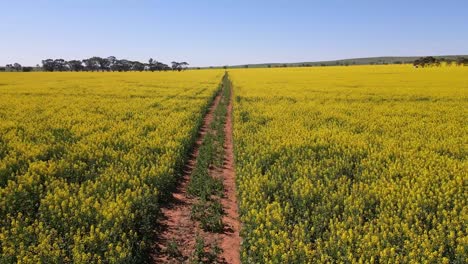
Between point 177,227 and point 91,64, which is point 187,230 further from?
point 91,64

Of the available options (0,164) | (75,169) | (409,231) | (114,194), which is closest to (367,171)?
(409,231)

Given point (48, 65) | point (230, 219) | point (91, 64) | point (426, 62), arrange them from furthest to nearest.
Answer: point (91, 64) → point (48, 65) → point (426, 62) → point (230, 219)

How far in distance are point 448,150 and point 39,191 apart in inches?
452

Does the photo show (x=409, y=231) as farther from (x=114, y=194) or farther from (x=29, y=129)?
(x=29, y=129)

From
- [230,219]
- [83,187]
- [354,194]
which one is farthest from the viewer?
[83,187]

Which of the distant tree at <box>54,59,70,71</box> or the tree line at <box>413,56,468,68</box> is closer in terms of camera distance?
the tree line at <box>413,56,468,68</box>

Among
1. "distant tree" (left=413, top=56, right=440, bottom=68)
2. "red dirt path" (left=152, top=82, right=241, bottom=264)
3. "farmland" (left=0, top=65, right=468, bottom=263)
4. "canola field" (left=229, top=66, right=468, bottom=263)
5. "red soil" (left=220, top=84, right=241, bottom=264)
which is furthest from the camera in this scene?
"distant tree" (left=413, top=56, right=440, bottom=68)

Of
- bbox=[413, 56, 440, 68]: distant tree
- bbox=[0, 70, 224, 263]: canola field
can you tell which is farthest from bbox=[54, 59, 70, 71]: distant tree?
bbox=[0, 70, 224, 263]: canola field

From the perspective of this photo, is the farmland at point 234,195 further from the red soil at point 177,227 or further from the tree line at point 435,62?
the tree line at point 435,62

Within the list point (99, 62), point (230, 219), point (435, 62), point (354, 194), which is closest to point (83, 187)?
point (230, 219)

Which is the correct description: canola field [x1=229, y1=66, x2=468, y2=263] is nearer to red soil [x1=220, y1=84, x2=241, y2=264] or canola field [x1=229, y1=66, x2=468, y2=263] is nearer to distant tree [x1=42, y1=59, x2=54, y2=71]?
red soil [x1=220, y1=84, x2=241, y2=264]

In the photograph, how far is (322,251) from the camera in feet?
19.9

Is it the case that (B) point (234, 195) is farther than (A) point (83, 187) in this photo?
Yes

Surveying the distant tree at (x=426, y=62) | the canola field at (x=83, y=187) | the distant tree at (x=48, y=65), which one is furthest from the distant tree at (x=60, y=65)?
the canola field at (x=83, y=187)
